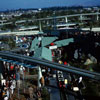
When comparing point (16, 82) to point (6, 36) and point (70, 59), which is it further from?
point (6, 36)

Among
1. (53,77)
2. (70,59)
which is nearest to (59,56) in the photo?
(70,59)

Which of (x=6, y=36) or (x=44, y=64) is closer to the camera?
(x=44, y=64)

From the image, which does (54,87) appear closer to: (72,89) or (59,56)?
(72,89)

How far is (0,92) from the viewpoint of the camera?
23.8 ft

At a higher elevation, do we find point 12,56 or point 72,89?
point 12,56

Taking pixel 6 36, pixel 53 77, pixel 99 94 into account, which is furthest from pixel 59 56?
Answer: pixel 6 36

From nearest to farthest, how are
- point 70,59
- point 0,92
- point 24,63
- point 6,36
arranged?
point 0,92 → point 24,63 → point 70,59 → point 6,36

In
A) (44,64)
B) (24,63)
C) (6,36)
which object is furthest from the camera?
(6,36)

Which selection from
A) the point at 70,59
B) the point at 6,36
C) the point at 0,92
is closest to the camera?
the point at 0,92

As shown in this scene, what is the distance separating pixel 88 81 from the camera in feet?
27.6

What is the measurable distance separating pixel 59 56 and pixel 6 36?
32.6 feet

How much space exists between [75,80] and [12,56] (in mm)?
2897

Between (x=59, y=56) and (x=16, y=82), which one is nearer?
(x=16, y=82)

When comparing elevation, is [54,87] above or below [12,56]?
below
